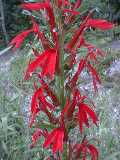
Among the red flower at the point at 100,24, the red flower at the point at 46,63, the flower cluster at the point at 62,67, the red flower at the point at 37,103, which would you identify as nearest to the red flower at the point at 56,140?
the flower cluster at the point at 62,67

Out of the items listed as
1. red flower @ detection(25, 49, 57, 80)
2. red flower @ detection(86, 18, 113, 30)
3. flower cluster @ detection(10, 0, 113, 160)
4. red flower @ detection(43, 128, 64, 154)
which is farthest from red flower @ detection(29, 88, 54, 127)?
red flower @ detection(86, 18, 113, 30)

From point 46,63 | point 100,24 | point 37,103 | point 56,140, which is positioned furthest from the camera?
point 37,103

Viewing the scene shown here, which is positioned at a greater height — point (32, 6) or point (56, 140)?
point (32, 6)

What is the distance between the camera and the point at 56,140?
249 centimetres

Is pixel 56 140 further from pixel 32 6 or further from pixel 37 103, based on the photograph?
pixel 32 6

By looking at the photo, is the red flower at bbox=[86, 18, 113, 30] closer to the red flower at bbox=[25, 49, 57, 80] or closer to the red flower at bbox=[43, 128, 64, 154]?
the red flower at bbox=[25, 49, 57, 80]

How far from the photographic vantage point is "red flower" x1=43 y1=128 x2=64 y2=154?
2.45 m

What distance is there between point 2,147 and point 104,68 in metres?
4.13

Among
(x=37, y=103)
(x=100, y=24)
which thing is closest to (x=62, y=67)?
(x=37, y=103)

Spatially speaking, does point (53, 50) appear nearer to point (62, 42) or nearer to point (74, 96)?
point (62, 42)

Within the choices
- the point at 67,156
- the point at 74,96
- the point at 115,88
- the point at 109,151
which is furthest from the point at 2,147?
the point at 115,88

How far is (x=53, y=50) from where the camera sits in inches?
93.0

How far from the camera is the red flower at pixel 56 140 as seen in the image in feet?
8.04

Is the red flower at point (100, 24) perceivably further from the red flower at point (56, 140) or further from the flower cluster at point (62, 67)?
the red flower at point (56, 140)
